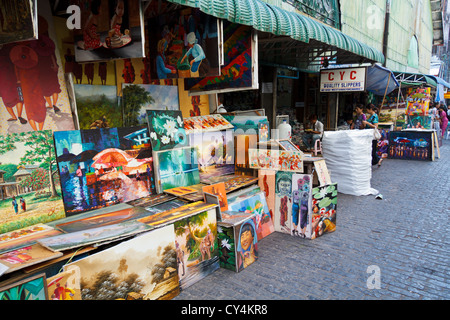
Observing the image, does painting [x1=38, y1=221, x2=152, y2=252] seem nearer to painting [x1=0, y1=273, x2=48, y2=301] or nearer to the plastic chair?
painting [x1=0, y1=273, x2=48, y2=301]

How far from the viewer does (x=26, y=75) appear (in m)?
3.19

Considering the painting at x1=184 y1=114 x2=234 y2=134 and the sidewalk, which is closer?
the sidewalk

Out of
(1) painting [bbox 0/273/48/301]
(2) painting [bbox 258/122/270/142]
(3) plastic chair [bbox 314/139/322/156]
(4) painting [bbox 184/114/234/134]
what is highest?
(4) painting [bbox 184/114/234/134]

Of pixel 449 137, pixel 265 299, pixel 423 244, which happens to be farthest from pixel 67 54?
pixel 449 137

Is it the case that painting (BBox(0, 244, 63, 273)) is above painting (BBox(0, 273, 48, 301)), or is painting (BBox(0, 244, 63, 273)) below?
above

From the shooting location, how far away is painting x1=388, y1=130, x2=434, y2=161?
1091cm

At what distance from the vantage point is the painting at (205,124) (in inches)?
191

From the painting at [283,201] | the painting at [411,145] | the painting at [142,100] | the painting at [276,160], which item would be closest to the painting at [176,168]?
the painting at [142,100]

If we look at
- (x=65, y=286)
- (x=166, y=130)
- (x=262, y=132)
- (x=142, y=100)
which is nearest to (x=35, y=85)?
(x=142, y=100)

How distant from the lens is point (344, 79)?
31.2ft

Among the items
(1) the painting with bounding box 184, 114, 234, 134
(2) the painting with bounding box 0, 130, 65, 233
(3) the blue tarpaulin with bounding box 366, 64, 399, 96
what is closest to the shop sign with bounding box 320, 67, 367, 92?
(3) the blue tarpaulin with bounding box 366, 64, 399, 96

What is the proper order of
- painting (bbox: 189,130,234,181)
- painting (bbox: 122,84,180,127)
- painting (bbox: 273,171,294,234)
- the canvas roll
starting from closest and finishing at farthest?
painting (bbox: 122,84,180,127), painting (bbox: 273,171,294,234), painting (bbox: 189,130,234,181), the canvas roll

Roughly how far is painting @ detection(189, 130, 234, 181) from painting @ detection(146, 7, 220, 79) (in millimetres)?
1158

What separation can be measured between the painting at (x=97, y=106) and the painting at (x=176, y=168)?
0.81 m
